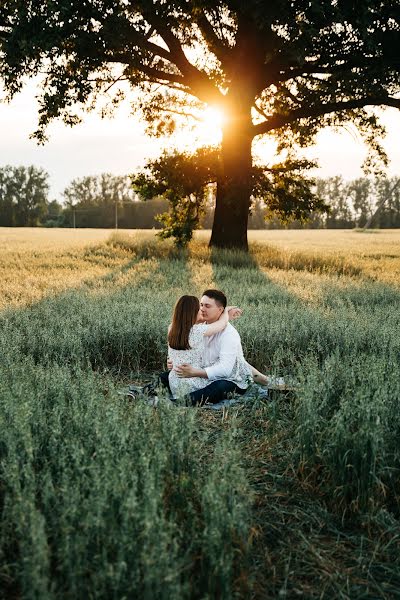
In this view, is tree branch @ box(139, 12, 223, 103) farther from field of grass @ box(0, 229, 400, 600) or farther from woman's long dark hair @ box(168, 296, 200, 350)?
woman's long dark hair @ box(168, 296, 200, 350)

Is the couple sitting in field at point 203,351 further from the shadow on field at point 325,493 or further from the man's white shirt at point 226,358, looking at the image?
the shadow on field at point 325,493

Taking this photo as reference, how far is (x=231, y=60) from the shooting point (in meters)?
16.3

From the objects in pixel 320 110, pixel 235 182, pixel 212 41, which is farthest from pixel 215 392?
pixel 212 41

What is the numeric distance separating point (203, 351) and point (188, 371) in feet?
1.32

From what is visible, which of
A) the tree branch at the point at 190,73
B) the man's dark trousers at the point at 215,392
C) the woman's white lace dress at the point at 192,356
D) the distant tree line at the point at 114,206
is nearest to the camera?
the man's dark trousers at the point at 215,392

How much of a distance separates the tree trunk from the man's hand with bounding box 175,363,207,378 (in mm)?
11117

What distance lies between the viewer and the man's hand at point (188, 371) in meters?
5.55

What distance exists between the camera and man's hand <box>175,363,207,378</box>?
555 cm

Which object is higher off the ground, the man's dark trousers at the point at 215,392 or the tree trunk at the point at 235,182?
the tree trunk at the point at 235,182

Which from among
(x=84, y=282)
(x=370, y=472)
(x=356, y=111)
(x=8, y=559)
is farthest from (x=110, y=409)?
(x=356, y=111)

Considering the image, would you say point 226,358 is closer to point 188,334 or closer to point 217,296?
point 188,334

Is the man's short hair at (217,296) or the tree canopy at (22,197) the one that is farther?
the tree canopy at (22,197)

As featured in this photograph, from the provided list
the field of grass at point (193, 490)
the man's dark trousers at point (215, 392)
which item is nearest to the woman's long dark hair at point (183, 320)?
the man's dark trousers at point (215, 392)

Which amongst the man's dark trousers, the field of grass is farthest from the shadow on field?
the man's dark trousers
